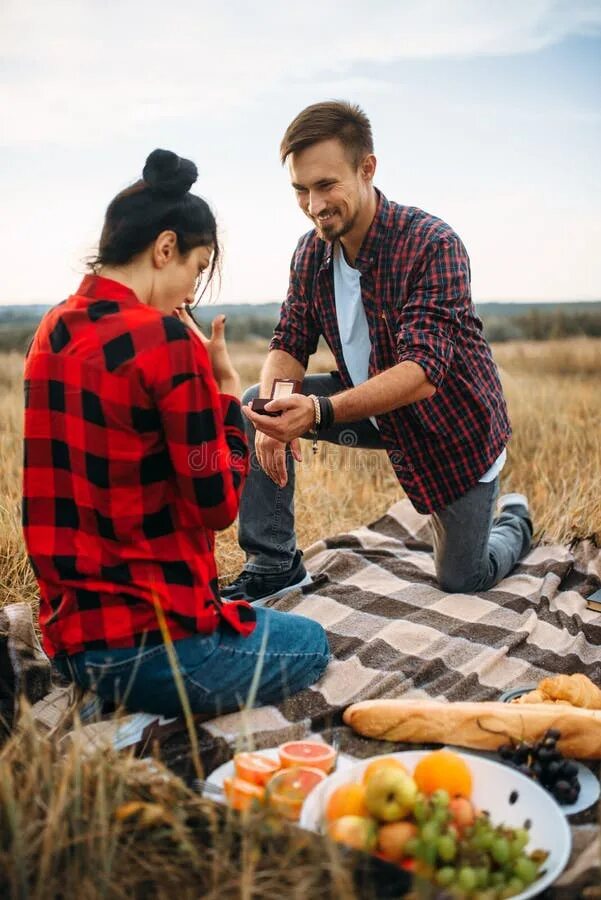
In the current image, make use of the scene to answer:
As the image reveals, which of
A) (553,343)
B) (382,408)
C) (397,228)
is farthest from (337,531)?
(553,343)

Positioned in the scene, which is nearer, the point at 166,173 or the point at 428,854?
the point at 428,854

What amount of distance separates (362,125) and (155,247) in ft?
6.24

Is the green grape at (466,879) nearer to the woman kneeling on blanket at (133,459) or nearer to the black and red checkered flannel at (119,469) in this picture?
the woman kneeling on blanket at (133,459)

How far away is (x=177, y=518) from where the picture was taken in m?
2.80

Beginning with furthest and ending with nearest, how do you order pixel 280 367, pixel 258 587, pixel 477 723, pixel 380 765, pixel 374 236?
pixel 280 367, pixel 258 587, pixel 374 236, pixel 477 723, pixel 380 765

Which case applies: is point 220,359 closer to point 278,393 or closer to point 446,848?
point 278,393

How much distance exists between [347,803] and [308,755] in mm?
450

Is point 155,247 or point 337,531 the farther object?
point 337,531

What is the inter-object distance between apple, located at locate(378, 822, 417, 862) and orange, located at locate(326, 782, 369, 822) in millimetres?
86

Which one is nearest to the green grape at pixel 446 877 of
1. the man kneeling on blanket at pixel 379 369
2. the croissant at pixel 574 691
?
the croissant at pixel 574 691

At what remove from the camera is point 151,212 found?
2.71 metres

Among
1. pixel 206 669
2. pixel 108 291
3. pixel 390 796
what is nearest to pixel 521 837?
pixel 390 796

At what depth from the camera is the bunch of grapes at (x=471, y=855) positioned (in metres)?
1.97

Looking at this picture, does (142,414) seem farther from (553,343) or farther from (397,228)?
(553,343)
